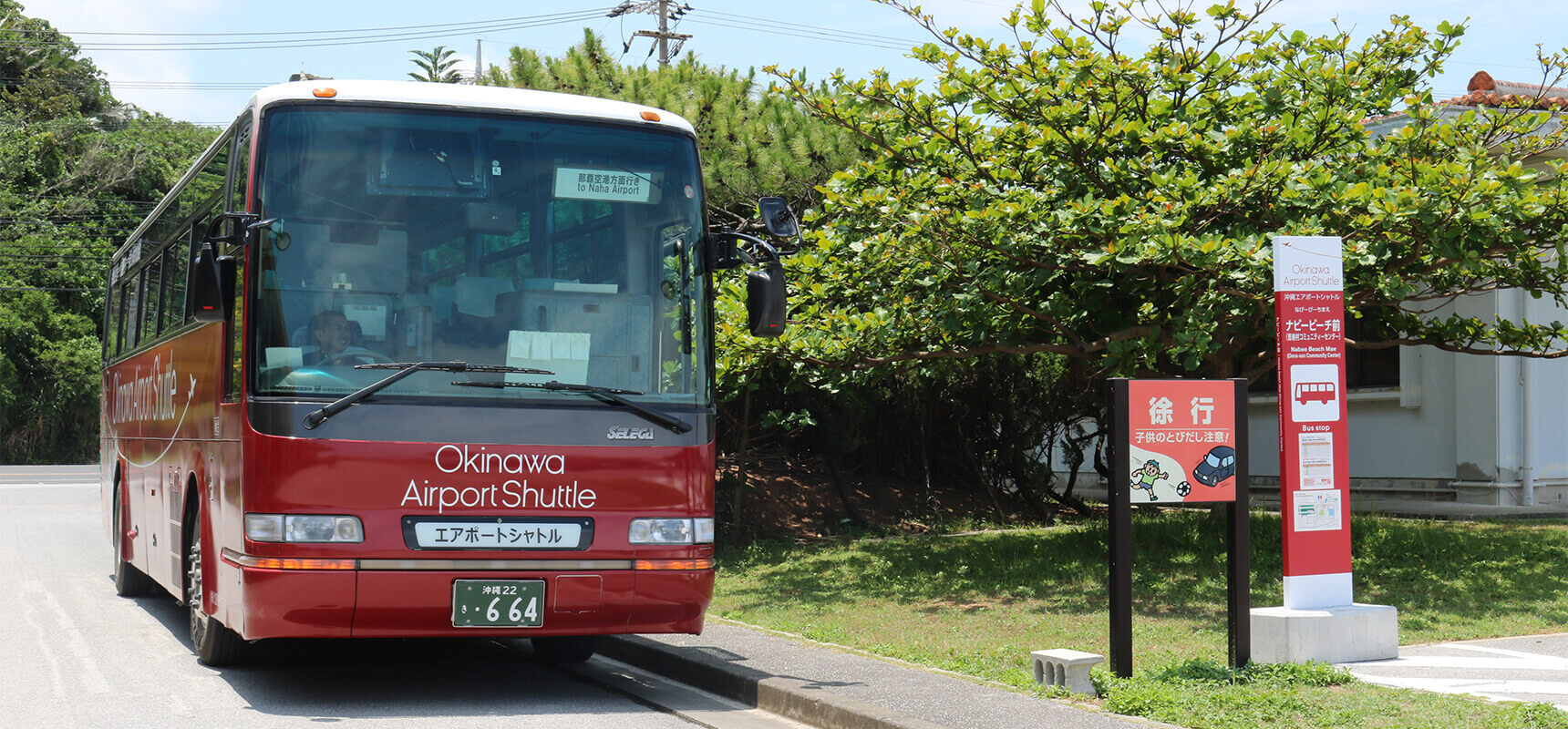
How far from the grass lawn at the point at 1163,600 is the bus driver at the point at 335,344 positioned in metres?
3.69

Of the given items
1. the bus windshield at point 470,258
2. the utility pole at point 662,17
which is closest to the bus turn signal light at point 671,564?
the bus windshield at point 470,258

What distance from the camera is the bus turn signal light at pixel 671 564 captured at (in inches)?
287

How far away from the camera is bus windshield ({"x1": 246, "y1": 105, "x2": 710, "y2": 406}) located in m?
6.91

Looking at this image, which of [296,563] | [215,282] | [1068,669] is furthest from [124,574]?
[1068,669]

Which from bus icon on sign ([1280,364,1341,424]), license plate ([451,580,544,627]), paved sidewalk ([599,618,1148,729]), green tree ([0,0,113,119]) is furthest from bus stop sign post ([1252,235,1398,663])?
green tree ([0,0,113,119])

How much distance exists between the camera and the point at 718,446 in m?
15.6

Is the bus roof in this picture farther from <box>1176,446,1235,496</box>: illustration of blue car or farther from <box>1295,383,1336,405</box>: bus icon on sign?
<box>1295,383,1336,405</box>: bus icon on sign

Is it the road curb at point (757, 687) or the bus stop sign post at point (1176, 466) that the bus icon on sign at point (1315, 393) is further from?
the road curb at point (757, 687)

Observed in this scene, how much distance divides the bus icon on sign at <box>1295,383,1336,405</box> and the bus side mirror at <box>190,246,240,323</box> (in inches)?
231

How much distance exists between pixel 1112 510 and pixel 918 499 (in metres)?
10.9

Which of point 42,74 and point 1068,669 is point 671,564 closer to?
point 1068,669

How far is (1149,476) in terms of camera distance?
7148 mm

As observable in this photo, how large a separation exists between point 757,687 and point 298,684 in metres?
2.69

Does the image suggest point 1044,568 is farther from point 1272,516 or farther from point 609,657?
point 609,657
